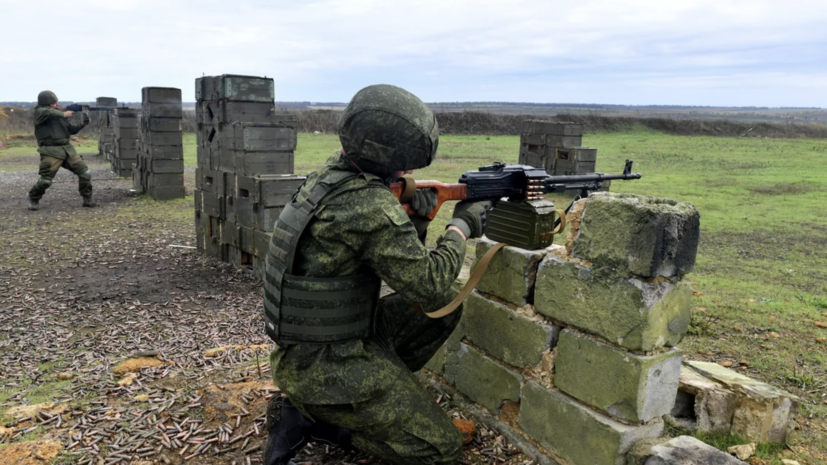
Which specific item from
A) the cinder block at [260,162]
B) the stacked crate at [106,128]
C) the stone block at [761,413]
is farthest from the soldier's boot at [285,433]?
the stacked crate at [106,128]

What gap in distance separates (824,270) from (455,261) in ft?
27.3

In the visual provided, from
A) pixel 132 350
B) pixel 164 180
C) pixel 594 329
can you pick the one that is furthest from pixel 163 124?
pixel 594 329

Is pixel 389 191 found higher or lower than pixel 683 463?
higher

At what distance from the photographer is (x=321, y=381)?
3.00 meters

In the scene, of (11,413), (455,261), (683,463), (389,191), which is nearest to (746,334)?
(683,463)

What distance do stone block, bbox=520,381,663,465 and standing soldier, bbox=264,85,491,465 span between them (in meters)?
0.56

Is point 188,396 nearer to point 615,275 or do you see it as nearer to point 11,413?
point 11,413

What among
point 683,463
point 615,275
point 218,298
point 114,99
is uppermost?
point 114,99

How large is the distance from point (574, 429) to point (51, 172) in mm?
13219

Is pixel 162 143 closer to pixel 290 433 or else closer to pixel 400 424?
pixel 290 433

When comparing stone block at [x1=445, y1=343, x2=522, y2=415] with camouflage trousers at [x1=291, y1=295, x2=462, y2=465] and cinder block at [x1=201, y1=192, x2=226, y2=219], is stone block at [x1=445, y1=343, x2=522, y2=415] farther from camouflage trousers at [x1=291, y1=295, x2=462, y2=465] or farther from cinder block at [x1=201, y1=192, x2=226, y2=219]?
cinder block at [x1=201, y1=192, x2=226, y2=219]

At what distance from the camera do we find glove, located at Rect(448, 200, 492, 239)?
11.0 feet

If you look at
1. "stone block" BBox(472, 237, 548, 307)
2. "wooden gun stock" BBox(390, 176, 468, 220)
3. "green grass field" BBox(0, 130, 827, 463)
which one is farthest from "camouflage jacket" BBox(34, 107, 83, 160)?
"stone block" BBox(472, 237, 548, 307)

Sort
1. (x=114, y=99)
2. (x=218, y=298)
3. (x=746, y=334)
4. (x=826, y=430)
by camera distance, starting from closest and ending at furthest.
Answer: (x=826, y=430), (x=746, y=334), (x=218, y=298), (x=114, y=99)
